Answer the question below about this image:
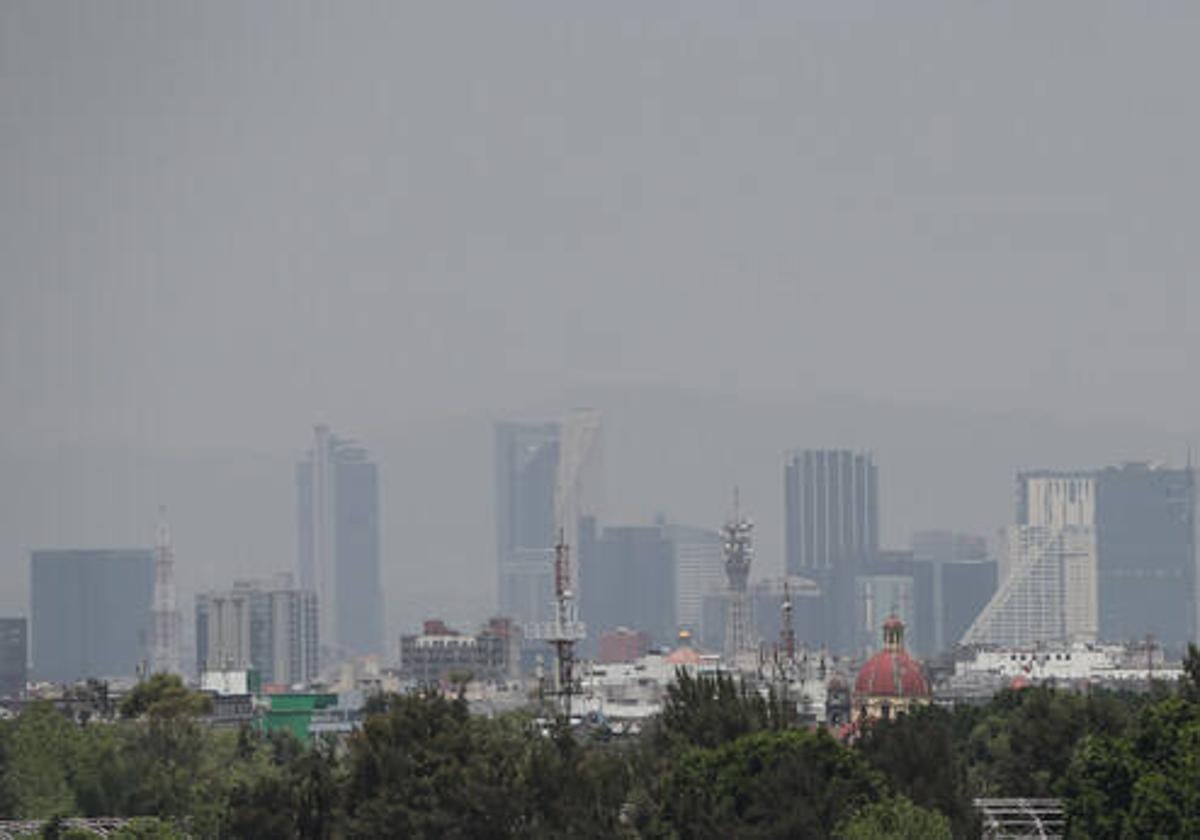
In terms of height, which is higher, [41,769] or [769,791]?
[769,791]

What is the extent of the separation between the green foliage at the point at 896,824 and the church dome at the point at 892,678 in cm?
8798

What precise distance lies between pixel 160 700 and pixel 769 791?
179 ft

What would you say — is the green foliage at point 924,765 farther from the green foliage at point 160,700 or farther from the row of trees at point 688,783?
the green foliage at point 160,700

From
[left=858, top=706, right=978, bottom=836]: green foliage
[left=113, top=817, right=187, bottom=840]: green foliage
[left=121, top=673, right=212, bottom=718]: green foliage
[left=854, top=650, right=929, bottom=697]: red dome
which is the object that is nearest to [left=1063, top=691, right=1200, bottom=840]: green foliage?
[left=858, top=706, right=978, bottom=836]: green foliage

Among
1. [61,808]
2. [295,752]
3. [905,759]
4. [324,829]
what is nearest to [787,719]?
[905,759]

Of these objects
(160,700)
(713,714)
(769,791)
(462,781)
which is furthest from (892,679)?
(769,791)

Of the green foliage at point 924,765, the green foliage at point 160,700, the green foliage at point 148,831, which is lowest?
the green foliage at point 148,831

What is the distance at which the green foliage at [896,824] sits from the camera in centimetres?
6669

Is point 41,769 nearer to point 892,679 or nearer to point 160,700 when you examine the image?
point 160,700

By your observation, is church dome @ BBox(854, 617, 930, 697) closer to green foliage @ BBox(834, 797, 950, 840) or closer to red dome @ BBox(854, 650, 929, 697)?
red dome @ BBox(854, 650, 929, 697)

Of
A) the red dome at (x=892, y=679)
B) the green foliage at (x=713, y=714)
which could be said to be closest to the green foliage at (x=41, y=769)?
the green foliage at (x=713, y=714)

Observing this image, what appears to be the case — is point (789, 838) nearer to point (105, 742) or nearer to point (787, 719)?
point (787, 719)

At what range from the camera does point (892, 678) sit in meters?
158

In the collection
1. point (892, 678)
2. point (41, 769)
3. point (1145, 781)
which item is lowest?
point (41, 769)
